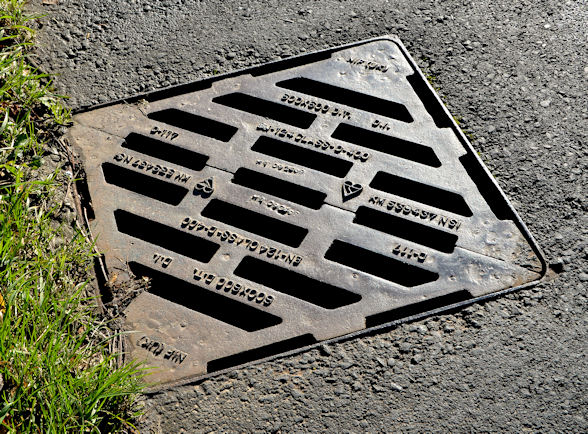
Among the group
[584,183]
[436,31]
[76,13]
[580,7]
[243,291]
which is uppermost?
[580,7]

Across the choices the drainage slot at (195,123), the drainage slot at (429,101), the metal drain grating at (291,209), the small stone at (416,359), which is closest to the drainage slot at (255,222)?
the metal drain grating at (291,209)

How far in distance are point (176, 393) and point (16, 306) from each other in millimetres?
514

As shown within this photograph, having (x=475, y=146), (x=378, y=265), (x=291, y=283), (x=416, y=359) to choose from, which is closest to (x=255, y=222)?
(x=291, y=283)

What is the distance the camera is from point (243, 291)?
79.4 inches

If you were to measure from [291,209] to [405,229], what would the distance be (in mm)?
399

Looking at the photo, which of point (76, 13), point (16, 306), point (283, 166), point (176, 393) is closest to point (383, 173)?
point (283, 166)

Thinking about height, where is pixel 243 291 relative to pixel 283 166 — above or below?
below

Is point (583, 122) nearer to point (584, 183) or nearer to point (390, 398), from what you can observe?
point (584, 183)

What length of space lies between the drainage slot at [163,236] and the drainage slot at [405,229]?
0.53m

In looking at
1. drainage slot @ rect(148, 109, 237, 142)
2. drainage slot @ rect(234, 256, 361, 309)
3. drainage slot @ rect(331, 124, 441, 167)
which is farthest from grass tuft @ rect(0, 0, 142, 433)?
drainage slot @ rect(331, 124, 441, 167)

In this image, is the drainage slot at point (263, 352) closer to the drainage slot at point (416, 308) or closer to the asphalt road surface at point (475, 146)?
the asphalt road surface at point (475, 146)

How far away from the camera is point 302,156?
2.40 meters

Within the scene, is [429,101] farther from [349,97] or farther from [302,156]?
[302,156]

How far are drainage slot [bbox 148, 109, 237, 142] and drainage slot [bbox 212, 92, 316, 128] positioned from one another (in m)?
0.11
